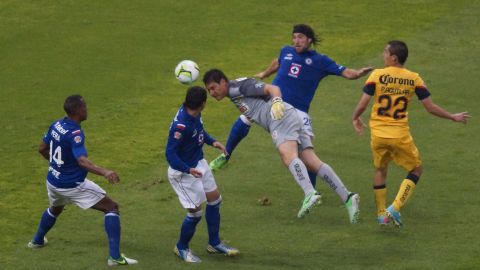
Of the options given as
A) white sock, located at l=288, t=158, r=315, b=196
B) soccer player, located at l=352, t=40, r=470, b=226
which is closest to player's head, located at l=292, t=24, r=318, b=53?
soccer player, located at l=352, t=40, r=470, b=226

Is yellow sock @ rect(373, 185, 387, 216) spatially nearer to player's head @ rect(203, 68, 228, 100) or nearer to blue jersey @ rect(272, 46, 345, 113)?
blue jersey @ rect(272, 46, 345, 113)

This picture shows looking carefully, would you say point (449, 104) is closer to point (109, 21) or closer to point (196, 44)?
point (196, 44)

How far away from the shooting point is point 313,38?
50.0ft

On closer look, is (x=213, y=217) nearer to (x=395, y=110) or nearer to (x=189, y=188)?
(x=189, y=188)

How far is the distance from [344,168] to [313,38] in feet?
8.30

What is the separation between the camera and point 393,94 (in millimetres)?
13602

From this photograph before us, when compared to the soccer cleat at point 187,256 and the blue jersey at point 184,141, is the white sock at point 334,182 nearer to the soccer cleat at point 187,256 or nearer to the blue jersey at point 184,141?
the blue jersey at point 184,141

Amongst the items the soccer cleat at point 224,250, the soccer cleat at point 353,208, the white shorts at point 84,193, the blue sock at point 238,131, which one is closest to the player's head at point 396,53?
the soccer cleat at point 353,208

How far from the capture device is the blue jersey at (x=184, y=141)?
12562 millimetres

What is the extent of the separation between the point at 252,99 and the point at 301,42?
169cm

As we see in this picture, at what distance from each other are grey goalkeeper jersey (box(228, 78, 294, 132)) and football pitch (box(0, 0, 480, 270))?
4.98ft

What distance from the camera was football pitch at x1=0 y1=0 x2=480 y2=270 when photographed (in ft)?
43.9

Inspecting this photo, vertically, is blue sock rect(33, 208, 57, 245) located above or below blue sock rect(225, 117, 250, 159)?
below

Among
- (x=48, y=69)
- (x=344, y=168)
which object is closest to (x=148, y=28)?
(x=48, y=69)
